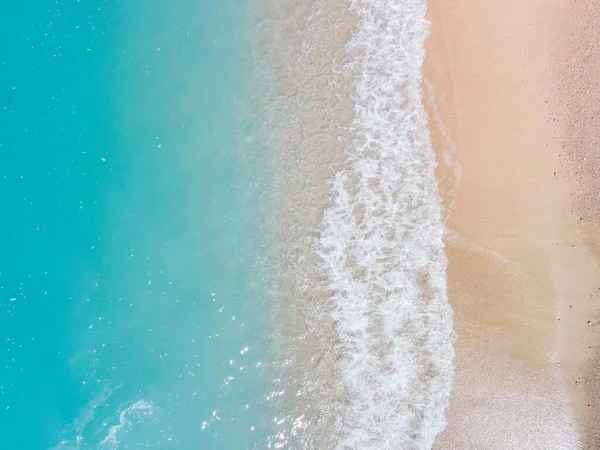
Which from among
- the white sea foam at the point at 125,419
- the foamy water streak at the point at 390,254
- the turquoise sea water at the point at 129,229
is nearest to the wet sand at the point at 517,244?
the foamy water streak at the point at 390,254

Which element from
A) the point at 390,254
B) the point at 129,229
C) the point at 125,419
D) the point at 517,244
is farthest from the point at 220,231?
the point at 517,244

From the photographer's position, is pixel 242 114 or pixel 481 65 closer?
pixel 481 65

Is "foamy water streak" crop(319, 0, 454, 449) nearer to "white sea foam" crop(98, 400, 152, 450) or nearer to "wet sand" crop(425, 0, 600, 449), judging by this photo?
"wet sand" crop(425, 0, 600, 449)

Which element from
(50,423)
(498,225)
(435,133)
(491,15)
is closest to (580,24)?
(491,15)

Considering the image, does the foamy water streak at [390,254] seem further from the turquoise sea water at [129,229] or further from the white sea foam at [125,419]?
the white sea foam at [125,419]

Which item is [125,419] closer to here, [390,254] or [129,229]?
[129,229]

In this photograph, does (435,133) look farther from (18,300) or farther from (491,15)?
(18,300)
